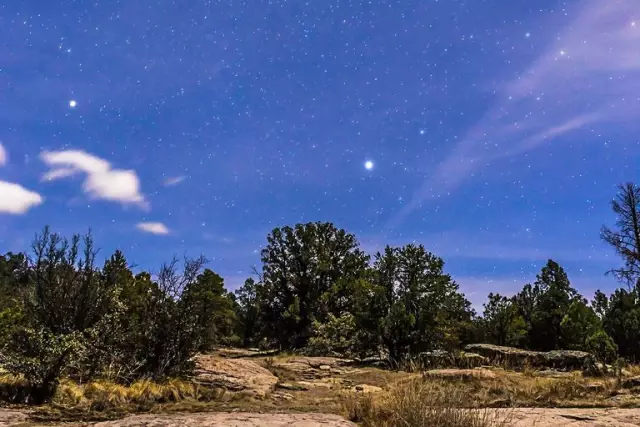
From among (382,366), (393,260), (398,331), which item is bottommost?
(382,366)

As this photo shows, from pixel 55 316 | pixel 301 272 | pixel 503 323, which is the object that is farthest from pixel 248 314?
pixel 55 316

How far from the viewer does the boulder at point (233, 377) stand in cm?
1300

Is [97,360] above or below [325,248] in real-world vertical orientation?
below

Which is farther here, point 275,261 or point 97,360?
point 275,261

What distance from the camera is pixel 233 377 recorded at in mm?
14328

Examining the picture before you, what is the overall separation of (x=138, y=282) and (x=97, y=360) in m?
7.82

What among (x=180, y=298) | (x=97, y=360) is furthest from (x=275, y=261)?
(x=97, y=360)

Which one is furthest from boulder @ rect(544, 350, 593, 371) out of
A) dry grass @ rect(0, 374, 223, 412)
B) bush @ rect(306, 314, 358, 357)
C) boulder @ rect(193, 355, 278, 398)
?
dry grass @ rect(0, 374, 223, 412)

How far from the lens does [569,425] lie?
611 cm

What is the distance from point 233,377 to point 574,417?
10409 millimetres

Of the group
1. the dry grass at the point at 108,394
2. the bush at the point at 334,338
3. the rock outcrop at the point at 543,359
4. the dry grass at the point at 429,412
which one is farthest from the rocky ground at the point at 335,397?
the bush at the point at 334,338

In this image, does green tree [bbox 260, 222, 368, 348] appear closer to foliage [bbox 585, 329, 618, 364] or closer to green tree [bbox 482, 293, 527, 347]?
green tree [bbox 482, 293, 527, 347]

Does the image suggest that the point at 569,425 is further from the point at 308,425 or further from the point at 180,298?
the point at 180,298

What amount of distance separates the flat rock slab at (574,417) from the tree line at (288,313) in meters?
9.04
